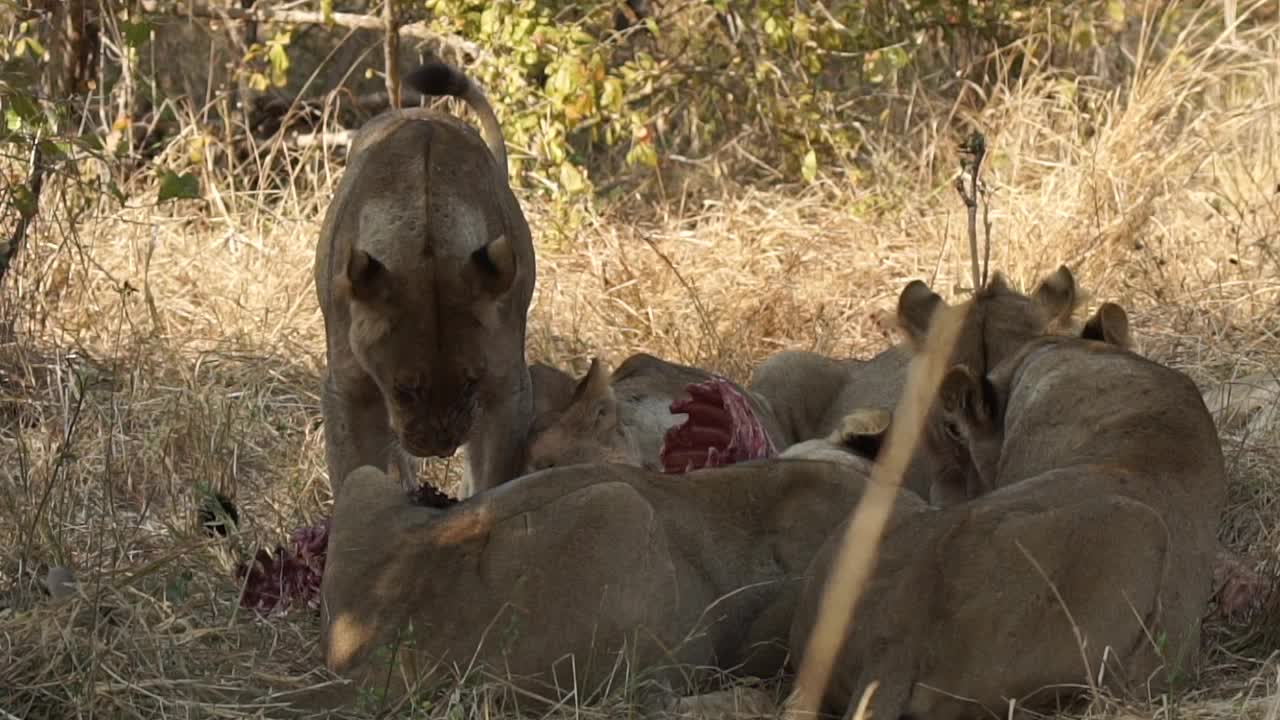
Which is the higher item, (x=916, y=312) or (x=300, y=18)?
(x=916, y=312)

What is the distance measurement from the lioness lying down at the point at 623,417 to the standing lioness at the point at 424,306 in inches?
4.7

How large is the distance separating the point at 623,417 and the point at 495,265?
981 mm

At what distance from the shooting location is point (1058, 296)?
5.86 metres

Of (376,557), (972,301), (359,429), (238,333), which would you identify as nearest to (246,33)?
(238,333)

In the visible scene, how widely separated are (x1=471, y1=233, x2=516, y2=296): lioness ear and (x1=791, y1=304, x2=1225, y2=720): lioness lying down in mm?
1585

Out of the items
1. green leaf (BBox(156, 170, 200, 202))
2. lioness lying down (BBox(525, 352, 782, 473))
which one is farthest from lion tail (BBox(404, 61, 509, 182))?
green leaf (BBox(156, 170, 200, 202))

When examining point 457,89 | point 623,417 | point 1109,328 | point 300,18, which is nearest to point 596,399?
point 623,417

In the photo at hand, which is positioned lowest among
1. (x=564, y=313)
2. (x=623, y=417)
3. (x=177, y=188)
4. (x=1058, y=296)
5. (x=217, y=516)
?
(x=564, y=313)

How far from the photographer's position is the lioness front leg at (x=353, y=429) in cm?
591

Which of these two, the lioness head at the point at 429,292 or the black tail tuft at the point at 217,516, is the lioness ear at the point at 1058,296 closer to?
the lioness head at the point at 429,292

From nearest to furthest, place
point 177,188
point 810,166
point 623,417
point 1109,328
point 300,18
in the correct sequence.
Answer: point 1109,328
point 177,188
point 623,417
point 810,166
point 300,18

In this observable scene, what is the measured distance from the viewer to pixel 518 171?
9.50 m

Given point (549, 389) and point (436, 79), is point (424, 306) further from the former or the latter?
point (436, 79)

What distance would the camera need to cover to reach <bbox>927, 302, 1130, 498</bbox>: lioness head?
201 inches
